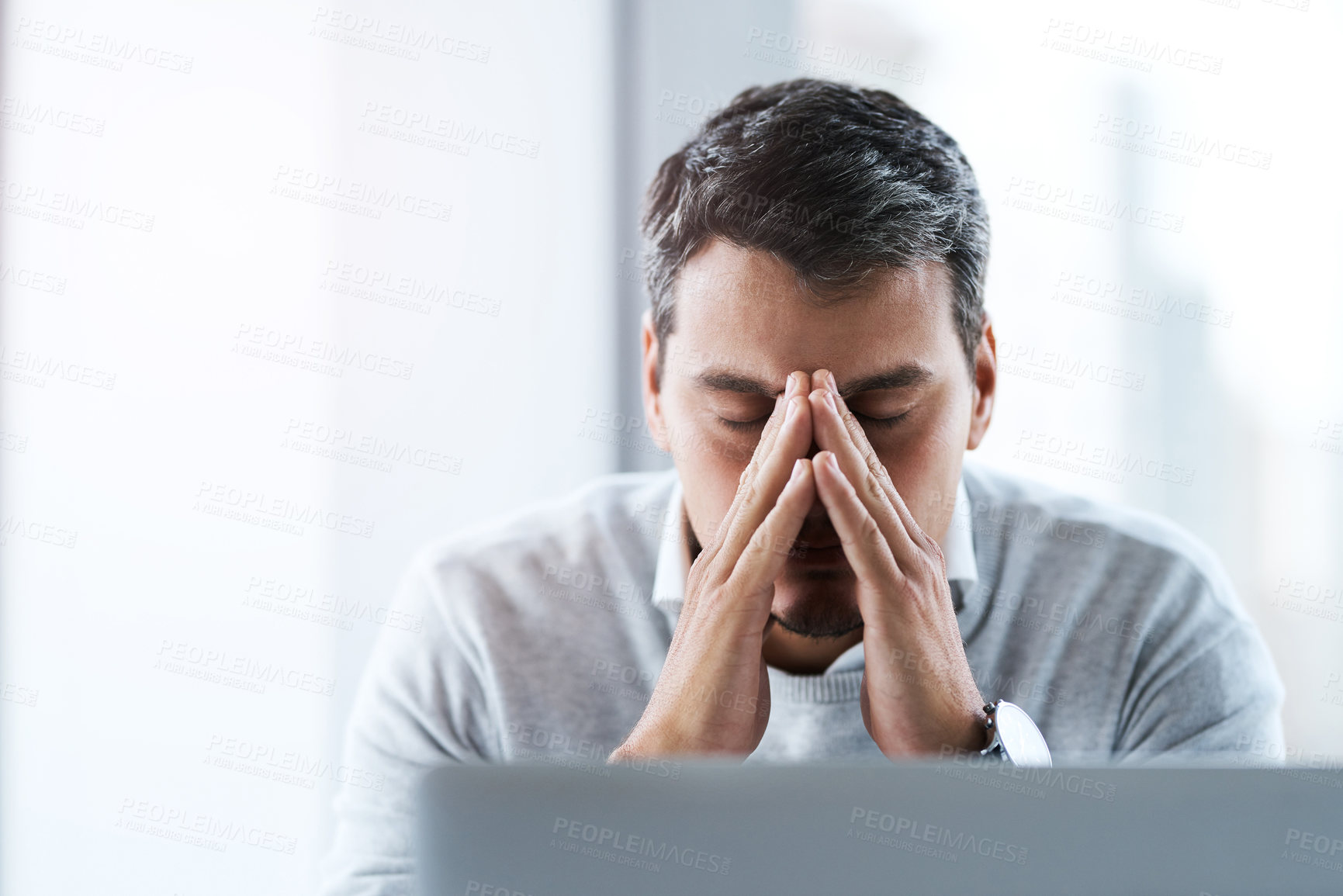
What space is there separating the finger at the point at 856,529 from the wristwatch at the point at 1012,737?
0.55ft

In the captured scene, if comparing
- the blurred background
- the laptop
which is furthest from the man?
the laptop

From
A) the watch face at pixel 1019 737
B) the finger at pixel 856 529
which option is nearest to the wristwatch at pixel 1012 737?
the watch face at pixel 1019 737

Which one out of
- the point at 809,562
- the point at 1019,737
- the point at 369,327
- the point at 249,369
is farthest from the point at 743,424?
the point at 249,369

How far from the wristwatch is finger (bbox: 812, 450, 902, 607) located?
0.17 metres

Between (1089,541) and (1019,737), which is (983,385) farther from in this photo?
(1019,737)

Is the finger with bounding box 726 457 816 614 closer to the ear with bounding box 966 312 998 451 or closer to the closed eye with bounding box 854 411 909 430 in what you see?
the closed eye with bounding box 854 411 909 430

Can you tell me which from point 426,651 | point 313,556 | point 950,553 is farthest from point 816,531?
point 313,556

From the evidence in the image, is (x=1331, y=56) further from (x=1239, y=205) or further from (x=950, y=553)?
(x=950, y=553)

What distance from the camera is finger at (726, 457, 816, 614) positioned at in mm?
976

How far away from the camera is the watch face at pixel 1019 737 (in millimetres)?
920

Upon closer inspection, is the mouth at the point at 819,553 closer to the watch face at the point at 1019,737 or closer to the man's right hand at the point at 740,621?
the man's right hand at the point at 740,621

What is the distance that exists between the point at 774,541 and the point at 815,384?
194 millimetres

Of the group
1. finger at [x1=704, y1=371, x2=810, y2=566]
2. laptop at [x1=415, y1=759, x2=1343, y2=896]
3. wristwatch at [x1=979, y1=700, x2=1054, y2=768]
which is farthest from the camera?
finger at [x1=704, y1=371, x2=810, y2=566]

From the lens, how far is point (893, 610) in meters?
0.99
